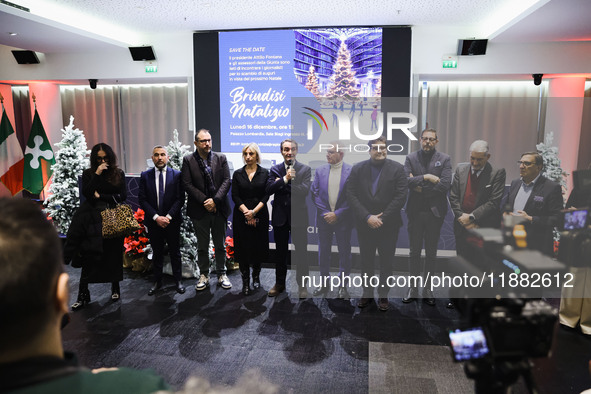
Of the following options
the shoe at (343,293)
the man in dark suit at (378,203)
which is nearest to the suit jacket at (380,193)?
the man in dark suit at (378,203)

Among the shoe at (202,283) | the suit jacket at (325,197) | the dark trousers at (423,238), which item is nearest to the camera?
the dark trousers at (423,238)

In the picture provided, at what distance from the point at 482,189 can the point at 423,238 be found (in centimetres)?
71

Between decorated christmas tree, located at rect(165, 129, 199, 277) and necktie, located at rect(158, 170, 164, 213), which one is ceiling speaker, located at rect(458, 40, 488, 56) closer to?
decorated christmas tree, located at rect(165, 129, 199, 277)

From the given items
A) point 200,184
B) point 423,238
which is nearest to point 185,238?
point 200,184

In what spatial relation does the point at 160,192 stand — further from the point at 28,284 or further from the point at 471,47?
the point at 471,47

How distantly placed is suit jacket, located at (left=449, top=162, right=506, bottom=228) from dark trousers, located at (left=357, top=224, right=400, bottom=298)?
62cm

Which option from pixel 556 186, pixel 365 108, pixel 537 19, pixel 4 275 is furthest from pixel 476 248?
pixel 537 19

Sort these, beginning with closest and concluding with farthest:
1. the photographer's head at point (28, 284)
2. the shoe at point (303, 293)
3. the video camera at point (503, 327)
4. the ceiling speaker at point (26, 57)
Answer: the photographer's head at point (28, 284) → the video camera at point (503, 327) → the shoe at point (303, 293) → the ceiling speaker at point (26, 57)

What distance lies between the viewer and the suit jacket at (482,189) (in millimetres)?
2996

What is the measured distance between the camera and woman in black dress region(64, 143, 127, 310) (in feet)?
13.0

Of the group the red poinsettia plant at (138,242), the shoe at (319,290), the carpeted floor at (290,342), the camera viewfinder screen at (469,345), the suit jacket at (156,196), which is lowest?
the carpeted floor at (290,342)

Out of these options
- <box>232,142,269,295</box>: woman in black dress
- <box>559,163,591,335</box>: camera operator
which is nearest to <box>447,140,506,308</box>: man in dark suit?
<box>559,163,591,335</box>: camera operator

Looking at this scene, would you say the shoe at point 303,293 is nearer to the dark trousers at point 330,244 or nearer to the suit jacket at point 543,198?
the dark trousers at point 330,244

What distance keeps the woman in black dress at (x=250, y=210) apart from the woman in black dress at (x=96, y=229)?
3.75ft
